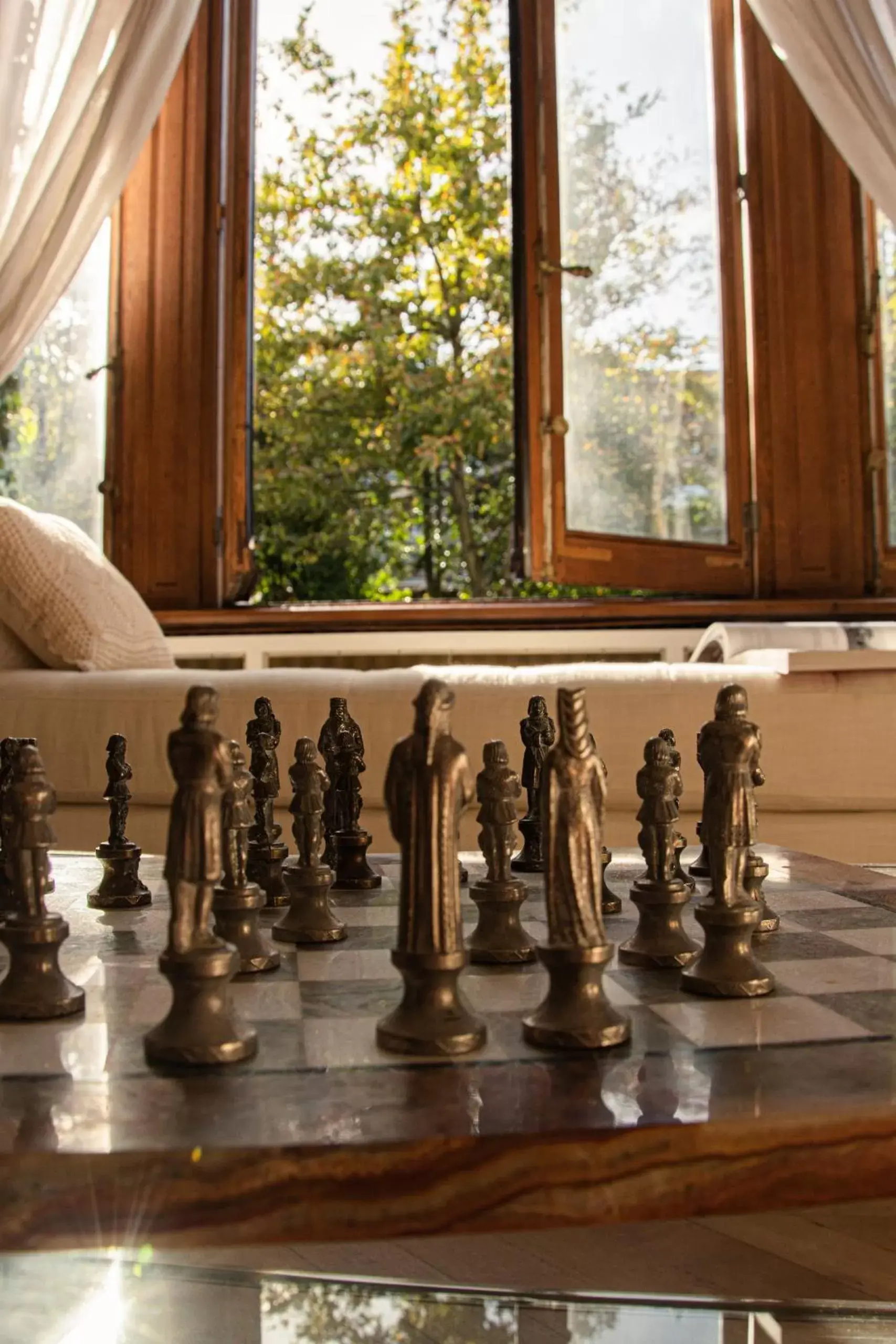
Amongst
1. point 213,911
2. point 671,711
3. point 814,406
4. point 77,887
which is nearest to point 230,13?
point 814,406

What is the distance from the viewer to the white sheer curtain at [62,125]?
12.7 feet

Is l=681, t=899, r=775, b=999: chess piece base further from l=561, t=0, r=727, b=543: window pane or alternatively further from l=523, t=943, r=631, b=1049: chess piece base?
l=561, t=0, r=727, b=543: window pane

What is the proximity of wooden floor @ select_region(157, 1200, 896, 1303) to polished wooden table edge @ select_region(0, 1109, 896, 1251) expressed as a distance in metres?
0.48

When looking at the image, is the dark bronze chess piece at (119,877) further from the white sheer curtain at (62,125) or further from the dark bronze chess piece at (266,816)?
the white sheer curtain at (62,125)

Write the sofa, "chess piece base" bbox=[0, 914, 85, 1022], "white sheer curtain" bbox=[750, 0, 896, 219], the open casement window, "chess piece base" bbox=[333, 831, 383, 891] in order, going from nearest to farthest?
"chess piece base" bbox=[0, 914, 85, 1022]
"chess piece base" bbox=[333, 831, 383, 891]
the sofa
"white sheer curtain" bbox=[750, 0, 896, 219]
the open casement window

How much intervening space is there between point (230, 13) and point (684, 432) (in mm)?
2214

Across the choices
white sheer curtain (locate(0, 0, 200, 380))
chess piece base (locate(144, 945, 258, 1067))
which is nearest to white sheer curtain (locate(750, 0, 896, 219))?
white sheer curtain (locate(0, 0, 200, 380))

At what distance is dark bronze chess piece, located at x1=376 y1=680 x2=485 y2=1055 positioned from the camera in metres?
0.79

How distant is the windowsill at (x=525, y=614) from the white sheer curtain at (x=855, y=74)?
1.28m

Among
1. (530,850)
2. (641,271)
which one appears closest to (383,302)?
(641,271)

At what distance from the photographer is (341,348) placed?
26.8 feet

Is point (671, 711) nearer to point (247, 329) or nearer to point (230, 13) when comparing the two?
point (247, 329)

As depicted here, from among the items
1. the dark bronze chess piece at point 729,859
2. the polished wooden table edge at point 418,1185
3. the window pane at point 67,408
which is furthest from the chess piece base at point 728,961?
the window pane at point 67,408

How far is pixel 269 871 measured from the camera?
1.36 m
